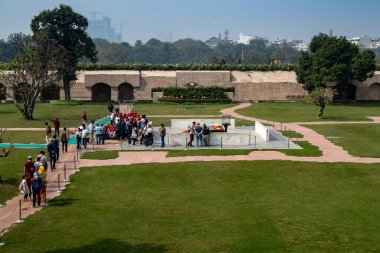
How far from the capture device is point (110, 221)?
15734 millimetres

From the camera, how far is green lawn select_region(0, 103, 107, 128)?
39.3 m

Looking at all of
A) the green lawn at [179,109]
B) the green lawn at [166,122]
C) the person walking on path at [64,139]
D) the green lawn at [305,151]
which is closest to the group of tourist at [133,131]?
the person walking on path at [64,139]

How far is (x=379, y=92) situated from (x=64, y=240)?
2302 inches

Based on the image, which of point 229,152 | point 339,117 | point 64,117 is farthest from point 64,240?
point 339,117

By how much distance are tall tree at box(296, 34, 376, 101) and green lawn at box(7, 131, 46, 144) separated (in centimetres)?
3403

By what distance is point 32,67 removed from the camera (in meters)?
41.7

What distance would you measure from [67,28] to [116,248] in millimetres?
46682

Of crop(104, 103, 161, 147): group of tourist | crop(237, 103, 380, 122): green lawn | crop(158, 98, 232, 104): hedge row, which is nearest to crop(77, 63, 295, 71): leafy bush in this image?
crop(158, 98, 232, 104): hedge row

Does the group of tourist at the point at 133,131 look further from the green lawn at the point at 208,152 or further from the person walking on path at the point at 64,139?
the person walking on path at the point at 64,139

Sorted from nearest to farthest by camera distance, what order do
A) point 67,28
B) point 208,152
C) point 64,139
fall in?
point 208,152, point 64,139, point 67,28

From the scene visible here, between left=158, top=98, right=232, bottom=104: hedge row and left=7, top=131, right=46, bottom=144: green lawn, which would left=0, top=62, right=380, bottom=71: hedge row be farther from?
left=7, top=131, right=46, bottom=144: green lawn

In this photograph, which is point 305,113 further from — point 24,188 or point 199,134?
point 24,188

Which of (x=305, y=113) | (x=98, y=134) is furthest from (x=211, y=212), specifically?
(x=305, y=113)

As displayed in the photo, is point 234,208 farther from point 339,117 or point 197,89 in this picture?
point 197,89
